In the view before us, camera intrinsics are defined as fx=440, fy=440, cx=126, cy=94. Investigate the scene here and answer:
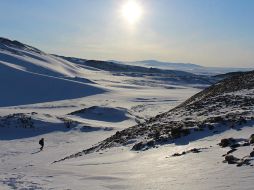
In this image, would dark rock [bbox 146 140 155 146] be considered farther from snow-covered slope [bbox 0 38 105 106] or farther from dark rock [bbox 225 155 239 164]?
snow-covered slope [bbox 0 38 105 106]

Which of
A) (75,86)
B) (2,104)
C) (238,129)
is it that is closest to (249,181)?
(238,129)

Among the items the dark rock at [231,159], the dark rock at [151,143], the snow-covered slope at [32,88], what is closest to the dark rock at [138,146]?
the dark rock at [151,143]

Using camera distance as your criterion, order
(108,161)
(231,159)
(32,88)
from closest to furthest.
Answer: (231,159), (108,161), (32,88)

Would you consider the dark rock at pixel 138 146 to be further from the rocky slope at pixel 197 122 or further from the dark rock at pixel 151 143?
the dark rock at pixel 151 143

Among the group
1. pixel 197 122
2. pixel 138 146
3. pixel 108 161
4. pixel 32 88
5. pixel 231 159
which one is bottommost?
pixel 32 88

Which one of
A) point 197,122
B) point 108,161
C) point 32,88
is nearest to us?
point 108,161

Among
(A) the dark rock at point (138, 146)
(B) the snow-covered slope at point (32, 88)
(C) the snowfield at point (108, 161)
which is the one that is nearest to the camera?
(C) the snowfield at point (108, 161)

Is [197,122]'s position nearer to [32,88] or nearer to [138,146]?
[138,146]

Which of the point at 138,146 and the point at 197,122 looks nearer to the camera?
the point at 138,146

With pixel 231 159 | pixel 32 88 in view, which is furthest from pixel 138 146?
pixel 32 88

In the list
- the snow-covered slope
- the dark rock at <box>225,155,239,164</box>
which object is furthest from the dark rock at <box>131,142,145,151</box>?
the snow-covered slope

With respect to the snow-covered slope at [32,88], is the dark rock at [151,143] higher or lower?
higher

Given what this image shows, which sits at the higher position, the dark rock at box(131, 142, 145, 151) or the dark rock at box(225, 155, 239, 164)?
the dark rock at box(225, 155, 239, 164)

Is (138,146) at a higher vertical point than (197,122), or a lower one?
lower
